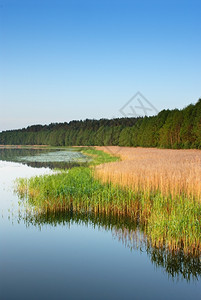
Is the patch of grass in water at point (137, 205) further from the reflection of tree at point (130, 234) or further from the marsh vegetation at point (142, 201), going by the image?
the reflection of tree at point (130, 234)

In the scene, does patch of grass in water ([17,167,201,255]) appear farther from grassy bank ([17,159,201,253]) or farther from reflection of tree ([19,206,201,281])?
reflection of tree ([19,206,201,281])

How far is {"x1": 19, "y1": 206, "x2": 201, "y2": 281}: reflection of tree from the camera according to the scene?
21.6ft

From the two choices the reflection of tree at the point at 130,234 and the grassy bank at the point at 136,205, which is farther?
the grassy bank at the point at 136,205

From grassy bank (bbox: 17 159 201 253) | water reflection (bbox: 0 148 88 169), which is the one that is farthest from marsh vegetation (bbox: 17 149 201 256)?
water reflection (bbox: 0 148 88 169)

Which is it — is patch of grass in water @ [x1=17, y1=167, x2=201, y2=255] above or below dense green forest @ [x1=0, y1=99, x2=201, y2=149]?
below

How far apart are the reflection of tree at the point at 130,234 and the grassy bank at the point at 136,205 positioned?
174mm

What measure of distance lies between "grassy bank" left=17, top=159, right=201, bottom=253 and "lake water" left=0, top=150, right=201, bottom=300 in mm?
396

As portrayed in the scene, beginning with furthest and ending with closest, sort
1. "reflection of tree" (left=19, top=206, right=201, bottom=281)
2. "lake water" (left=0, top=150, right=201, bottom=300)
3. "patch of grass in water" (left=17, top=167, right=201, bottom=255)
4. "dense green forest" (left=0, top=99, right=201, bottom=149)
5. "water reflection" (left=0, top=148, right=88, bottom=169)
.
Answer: "dense green forest" (left=0, top=99, right=201, bottom=149)
"water reflection" (left=0, top=148, right=88, bottom=169)
"patch of grass in water" (left=17, top=167, right=201, bottom=255)
"reflection of tree" (left=19, top=206, right=201, bottom=281)
"lake water" (left=0, top=150, right=201, bottom=300)

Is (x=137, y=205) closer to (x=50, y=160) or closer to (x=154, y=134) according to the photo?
(x=50, y=160)

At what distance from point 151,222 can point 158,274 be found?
1950 millimetres

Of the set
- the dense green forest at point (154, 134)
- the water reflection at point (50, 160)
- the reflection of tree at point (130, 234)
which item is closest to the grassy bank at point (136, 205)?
the reflection of tree at point (130, 234)

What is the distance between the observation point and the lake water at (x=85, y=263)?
5.85 metres

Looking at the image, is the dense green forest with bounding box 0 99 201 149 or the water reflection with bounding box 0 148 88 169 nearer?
the water reflection with bounding box 0 148 88 169

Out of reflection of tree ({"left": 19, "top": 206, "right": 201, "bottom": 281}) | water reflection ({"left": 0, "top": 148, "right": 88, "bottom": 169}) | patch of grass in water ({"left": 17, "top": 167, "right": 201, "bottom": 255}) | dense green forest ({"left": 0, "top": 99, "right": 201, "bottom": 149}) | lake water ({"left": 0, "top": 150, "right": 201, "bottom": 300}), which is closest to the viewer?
lake water ({"left": 0, "top": 150, "right": 201, "bottom": 300})
